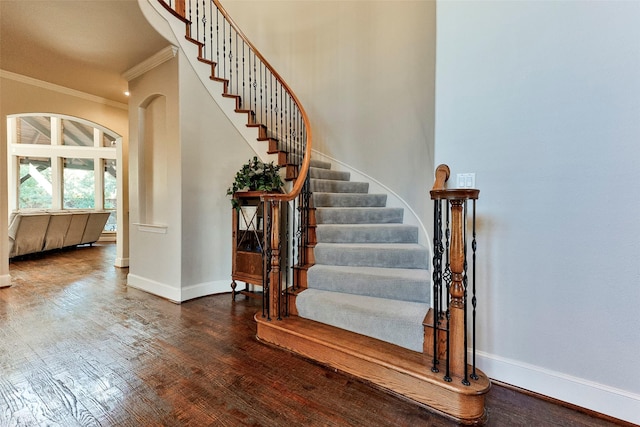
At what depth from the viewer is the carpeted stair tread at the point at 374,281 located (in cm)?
210

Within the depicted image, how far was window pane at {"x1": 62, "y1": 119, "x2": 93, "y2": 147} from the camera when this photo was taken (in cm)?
769

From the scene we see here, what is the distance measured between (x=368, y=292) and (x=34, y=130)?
33.0 feet

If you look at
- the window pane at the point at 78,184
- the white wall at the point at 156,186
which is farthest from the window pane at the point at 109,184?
the white wall at the point at 156,186

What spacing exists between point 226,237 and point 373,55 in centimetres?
309

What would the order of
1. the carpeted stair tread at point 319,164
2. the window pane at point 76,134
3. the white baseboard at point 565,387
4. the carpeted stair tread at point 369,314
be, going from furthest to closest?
the window pane at point 76,134 → the carpeted stair tread at point 319,164 → the carpeted stair tread at point 369,314 → the white baseboard at point 565,387

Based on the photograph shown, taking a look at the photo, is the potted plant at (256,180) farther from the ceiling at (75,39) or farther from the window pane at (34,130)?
the window pane at (34,130)

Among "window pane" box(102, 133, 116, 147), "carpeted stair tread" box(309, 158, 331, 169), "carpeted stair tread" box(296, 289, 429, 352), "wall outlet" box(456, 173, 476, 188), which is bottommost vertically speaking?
"carpeted stair tread" box(296, 289, 429, 352)

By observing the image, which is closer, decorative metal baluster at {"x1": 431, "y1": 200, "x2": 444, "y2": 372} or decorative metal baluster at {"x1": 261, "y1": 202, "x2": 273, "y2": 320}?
decorative metal baluster at {"x1": 431, "y1": 200, "x2": 444, "y2": 372}

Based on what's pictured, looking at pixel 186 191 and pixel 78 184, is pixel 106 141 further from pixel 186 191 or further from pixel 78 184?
pixel 186 191

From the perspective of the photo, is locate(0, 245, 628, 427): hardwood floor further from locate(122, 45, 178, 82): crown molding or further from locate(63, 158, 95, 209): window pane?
locate(63, 158, 95, 209): window pane

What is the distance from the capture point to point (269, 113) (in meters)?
4.42

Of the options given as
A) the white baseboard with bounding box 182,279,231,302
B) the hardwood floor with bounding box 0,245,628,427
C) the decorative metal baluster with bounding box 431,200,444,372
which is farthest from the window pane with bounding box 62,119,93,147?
the decorative metal baluster with bounding box 431,200,444,372

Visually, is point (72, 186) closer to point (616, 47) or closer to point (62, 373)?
point (62, 373)

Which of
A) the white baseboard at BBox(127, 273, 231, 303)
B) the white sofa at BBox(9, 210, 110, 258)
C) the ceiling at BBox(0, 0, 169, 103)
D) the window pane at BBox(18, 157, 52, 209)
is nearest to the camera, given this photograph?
the ceiling at BBox(0, 0, 169, 103)
